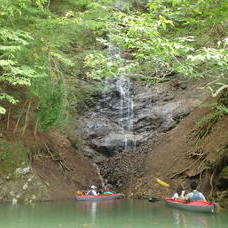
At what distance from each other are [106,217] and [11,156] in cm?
597

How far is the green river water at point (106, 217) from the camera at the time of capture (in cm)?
769

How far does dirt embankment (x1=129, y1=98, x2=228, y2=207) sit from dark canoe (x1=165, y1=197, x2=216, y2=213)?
1.06 meters

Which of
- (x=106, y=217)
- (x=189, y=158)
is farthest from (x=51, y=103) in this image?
(x=189, y=158)

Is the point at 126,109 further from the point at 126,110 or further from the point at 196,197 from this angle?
the point at 196,197

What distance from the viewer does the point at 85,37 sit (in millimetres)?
16078

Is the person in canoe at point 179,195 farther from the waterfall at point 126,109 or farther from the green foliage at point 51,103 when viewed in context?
the waterfall at point 126,109

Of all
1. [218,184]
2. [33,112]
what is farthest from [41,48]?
[218,184]

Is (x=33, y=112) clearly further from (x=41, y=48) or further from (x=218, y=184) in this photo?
(x=218, y=184)

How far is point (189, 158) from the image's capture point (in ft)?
45.2

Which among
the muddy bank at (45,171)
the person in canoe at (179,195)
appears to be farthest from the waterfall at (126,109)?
the person in canoe at (179,195)

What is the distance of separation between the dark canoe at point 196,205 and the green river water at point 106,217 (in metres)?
0.20

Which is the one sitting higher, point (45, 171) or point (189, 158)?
point (189, 158)

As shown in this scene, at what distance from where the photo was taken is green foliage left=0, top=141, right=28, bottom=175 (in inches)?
504

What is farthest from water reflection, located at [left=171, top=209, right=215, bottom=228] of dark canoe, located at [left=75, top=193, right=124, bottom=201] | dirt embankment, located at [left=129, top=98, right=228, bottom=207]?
dark canoe, located at [left=75, top=193, right=124, bottom=201]
